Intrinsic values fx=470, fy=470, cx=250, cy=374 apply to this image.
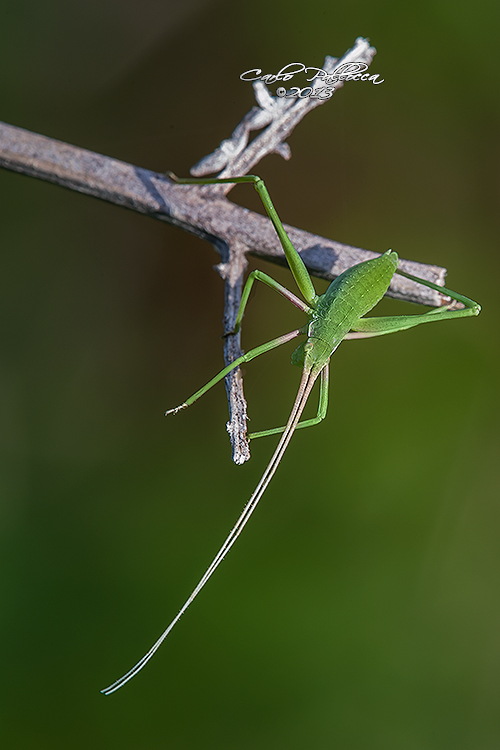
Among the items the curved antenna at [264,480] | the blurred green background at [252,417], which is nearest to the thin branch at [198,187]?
the curved antenna at [264,480]

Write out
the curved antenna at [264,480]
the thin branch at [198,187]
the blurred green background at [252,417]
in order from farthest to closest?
the blurred green background at [252,417], the thin branch at [198,187], the curved antenna at [264,480]

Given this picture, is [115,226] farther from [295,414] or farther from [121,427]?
[295,414]

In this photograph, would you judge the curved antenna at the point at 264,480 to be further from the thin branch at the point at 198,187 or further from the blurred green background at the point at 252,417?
the blurred green background at the point at 252,417

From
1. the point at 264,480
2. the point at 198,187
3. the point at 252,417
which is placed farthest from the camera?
the point at 252,417

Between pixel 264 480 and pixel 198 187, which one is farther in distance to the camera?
pixel 198 187

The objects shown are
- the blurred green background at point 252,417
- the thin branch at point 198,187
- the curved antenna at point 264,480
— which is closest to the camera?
the curved antenna at point 264,480

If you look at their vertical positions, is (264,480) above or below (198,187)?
below

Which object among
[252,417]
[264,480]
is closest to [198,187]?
[264,480]

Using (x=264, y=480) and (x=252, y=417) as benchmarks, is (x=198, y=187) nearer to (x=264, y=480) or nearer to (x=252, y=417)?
(x=264, y=480)

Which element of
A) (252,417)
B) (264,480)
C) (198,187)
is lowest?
(264,480)
